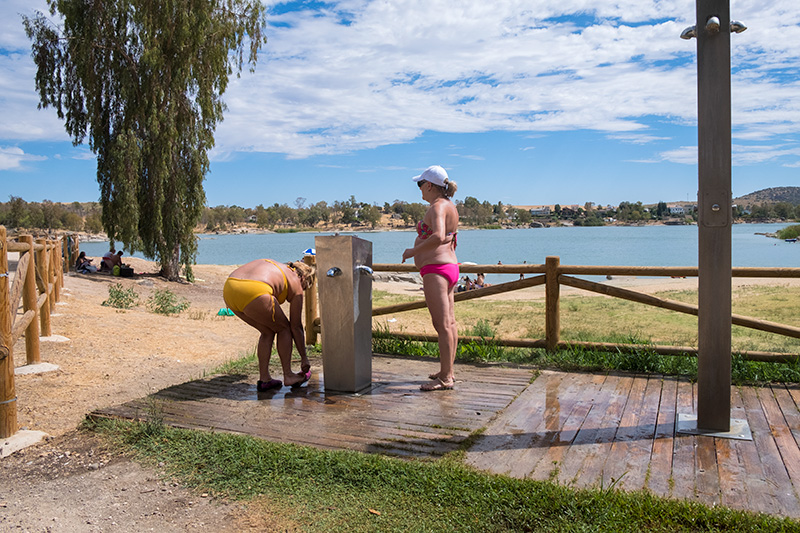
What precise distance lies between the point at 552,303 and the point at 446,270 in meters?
1.75

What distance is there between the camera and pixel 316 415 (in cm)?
461

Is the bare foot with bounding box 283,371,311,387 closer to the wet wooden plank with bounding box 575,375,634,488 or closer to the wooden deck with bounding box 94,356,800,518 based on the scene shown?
the wooden deck with bounding box 94,356,800,518

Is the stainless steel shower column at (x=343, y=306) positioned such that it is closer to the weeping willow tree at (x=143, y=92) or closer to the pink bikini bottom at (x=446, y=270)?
the pink bikini bottom at (x=446, y=270)

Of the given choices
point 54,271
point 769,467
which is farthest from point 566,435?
point 54,271

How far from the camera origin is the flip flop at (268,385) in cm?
530

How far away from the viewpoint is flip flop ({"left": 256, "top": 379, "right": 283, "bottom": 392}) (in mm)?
5297

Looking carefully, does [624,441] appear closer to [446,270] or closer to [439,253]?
[446,270]

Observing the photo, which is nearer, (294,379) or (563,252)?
(294,379)

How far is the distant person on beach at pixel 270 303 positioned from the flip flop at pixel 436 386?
106 cm

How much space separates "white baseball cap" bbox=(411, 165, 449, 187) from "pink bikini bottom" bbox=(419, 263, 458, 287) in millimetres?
670

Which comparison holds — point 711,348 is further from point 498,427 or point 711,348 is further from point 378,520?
point 378,520

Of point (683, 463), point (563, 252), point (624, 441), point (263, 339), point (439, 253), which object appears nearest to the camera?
point (683, 463)

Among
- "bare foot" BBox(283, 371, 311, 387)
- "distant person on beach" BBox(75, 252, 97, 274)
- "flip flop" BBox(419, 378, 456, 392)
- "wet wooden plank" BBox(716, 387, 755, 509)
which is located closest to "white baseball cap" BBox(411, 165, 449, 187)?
"flip flop" BBox(419, 378, 456, 392)

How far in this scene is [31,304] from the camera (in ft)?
21.8
